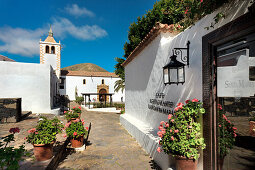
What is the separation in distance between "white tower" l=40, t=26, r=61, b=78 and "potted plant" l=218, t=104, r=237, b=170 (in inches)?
1135

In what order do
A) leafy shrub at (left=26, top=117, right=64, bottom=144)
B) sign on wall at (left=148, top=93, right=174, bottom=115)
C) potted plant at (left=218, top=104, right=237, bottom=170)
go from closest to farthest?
Answer: potted plant at (left=218, top=104, right=237, bottom=170) < leafy shrub at (left=26, top=117, right=64, bottom=144) < sign on wall at (left=148, top=93, right=174, bottom=115)

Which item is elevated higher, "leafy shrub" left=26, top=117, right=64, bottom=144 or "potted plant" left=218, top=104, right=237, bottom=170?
"potted plant" left=218, top=104, right=237, bottom=170

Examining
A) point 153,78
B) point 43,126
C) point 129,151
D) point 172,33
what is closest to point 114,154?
point 129,151

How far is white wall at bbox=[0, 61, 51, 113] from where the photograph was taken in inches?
438

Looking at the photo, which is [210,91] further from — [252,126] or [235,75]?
[252,126]

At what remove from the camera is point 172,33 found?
4.48 meters

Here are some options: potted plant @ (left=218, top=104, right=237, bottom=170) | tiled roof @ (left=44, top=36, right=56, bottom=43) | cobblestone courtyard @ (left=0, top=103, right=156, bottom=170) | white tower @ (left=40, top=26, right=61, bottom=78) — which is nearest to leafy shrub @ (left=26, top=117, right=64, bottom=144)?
cobblestone courtyard @ (left=0, top=103, right=156, bottom=170)

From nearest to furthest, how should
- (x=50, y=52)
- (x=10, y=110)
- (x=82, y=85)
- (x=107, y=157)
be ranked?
(x=107, y=157)
(x=10, y=110)
(x=50, y=52)
(x=82, y=85)

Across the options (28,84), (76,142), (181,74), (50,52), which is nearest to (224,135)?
(181,74)

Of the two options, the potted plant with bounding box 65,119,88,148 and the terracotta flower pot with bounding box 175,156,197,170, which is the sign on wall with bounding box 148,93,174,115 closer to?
the terracotta flower pot with bounding box 175,156,197,170

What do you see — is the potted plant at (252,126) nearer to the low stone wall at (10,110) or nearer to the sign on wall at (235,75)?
the sign on wall at (235,75)

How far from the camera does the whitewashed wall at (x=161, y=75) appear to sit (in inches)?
111

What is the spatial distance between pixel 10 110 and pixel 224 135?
10.6 m

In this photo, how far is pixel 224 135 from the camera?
240cm
